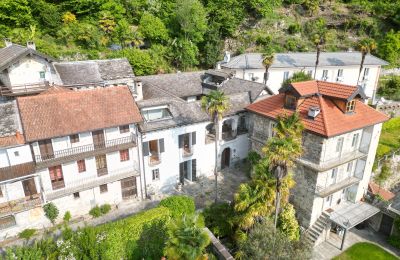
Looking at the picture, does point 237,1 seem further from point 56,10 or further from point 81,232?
point 81,232

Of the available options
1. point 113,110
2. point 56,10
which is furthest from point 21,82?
point 56,10

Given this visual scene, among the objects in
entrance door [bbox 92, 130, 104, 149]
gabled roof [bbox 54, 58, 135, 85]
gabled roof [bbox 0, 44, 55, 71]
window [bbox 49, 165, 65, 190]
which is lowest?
window [bbox 49, 165, 65, 190]

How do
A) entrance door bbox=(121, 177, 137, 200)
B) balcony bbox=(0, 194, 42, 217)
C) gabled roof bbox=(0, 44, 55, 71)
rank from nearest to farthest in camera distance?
balcony bbox=(0, 194, 42, 217)
entrance door bbox=(121, 177, 137, 200)
gabled roof bbox=(0, 44, 55, 71)

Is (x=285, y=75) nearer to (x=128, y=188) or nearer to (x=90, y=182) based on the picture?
(x=128, y=188)

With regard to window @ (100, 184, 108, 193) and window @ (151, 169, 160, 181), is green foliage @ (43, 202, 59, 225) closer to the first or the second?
window @ (100, 184, 108, 193)

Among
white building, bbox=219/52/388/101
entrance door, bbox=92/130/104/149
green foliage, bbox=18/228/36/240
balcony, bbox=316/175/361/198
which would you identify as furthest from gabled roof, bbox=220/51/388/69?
green foliage, bbox=18/228/36/240
